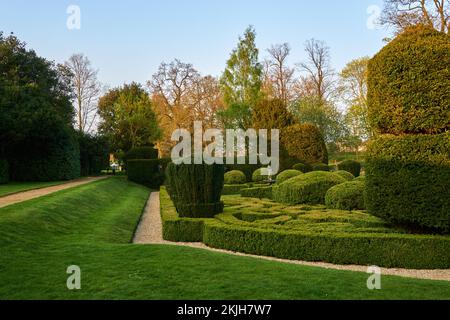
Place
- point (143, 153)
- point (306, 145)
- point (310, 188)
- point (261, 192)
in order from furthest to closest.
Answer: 1. point (143, 153)
2. point (306, 145)
3. point (261, 192)
4. point (310, 188)

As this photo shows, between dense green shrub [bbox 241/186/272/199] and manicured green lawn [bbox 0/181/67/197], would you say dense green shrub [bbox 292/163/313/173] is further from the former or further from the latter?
manicured green lawn [bbox 0/181/67/197]

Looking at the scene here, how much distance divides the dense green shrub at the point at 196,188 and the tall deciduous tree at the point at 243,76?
26313 mm

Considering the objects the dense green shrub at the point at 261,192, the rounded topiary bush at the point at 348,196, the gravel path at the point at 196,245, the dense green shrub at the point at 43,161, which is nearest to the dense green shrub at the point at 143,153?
the dense green shrub at the point at 43,161

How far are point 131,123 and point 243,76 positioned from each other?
1178 cm

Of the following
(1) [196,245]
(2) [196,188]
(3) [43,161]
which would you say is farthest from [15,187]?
(1) [196,245]

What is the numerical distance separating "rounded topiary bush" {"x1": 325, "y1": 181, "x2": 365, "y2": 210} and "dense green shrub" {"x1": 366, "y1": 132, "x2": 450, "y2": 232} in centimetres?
444

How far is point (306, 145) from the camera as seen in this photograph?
30906 mm

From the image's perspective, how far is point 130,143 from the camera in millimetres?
40469

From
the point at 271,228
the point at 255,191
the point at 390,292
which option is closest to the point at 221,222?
the point at 271,228

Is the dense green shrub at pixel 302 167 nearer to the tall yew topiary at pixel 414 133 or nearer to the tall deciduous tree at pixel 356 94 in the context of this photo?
the tall deciduous tree at pixel 356 94

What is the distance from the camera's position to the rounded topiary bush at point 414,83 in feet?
26.2

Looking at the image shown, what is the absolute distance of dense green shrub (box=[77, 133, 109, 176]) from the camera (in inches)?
1332

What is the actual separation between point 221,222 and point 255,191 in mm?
9482

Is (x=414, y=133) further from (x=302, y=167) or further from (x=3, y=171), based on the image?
(x=3, y=171)
